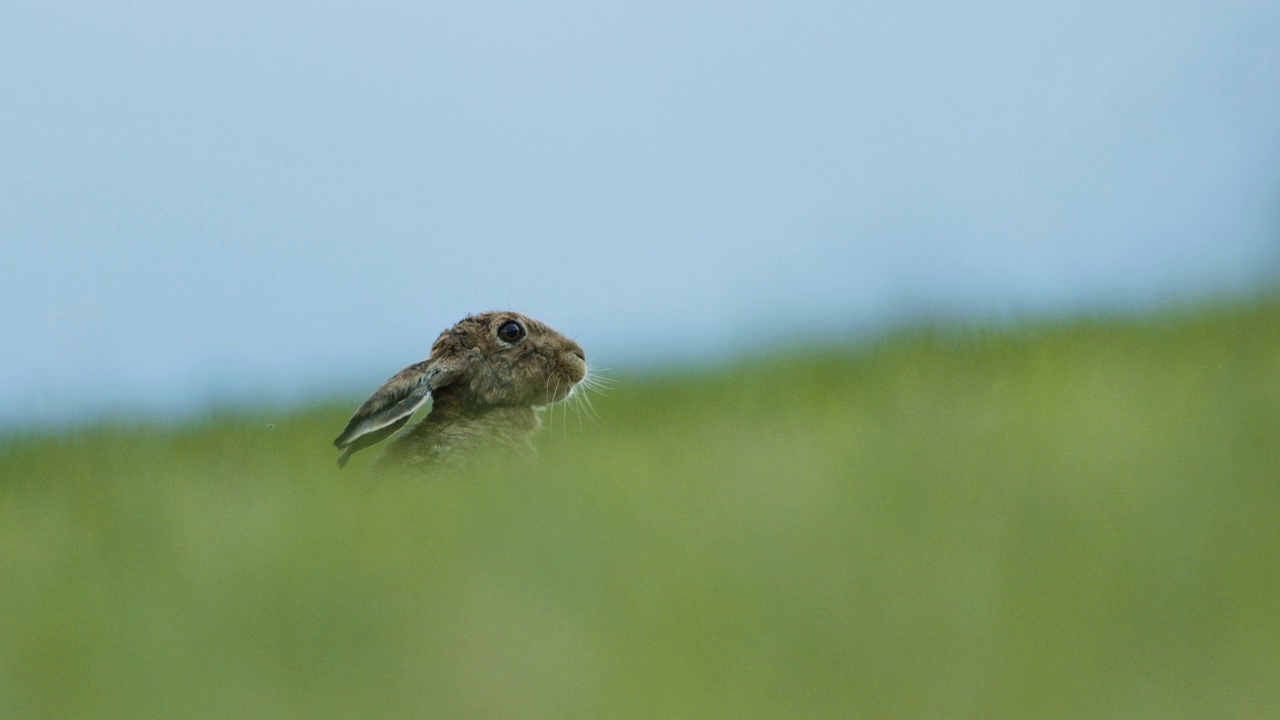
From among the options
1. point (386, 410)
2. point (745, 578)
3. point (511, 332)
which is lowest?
point (745, 578)

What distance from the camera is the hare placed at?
18.7 ft

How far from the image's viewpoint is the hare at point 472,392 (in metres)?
5.70

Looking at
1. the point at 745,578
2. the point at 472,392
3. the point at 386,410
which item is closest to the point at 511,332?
the point at 472,392

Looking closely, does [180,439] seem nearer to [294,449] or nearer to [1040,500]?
[294,449]

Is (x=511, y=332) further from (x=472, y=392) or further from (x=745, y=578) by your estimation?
(x=745, y=578)

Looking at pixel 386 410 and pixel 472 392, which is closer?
pixel 386 410

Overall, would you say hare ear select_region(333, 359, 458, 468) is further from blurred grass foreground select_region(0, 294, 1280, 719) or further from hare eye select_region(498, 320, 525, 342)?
blurred grass foreground select_region(0, 294, 1280, 719)

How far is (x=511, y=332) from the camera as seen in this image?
650 centimetres

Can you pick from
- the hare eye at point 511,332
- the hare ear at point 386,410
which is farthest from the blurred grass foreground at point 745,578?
the hare eye at point 511,332

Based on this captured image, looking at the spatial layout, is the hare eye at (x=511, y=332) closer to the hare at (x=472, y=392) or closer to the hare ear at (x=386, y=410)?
the hare at (x=472, y=392)

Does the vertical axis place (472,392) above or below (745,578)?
above

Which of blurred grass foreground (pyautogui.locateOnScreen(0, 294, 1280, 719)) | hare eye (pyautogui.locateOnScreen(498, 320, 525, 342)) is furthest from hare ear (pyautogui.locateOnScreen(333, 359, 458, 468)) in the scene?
blurred grass foreground (pyautogui.locateOnScreen(0, 294, 1280, 719))

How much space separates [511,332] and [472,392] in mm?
432

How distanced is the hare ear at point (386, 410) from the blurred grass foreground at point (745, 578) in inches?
57.6
